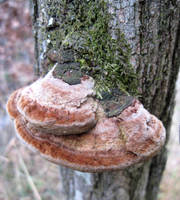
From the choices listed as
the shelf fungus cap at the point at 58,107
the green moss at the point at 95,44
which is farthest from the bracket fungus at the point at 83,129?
the green moss at the point at 95,44

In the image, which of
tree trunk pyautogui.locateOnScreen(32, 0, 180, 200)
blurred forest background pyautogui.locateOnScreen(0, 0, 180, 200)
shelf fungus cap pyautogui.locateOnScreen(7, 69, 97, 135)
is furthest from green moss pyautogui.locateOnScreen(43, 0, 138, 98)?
blurred forest background pyautogui.locateOnScreen(0, 0, 180, 200)

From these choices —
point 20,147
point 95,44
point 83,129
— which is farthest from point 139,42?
point 20,147

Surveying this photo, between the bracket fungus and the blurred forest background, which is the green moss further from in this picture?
the blurred forest background

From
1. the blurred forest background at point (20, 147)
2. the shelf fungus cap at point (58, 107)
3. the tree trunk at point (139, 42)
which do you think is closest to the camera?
the shelf fungus cap at point (58, 107)

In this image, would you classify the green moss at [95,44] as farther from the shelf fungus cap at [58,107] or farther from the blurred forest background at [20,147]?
the blurred forest background at [20,147]

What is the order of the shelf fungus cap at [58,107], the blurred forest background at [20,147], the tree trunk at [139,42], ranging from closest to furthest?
1. the shelf fungus cap at [58,107]
2. the tree trunk at [139,42]
3. the blurred forest background at [20,147]

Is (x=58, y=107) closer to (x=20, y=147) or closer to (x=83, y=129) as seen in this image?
(x=83, y=129)

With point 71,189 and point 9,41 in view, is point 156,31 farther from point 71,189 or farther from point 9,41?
point 9,41

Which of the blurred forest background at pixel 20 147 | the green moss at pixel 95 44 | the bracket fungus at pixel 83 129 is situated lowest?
the blurred forest background at pixel 20 147

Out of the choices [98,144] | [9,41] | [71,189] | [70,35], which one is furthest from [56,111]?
[9,41]
